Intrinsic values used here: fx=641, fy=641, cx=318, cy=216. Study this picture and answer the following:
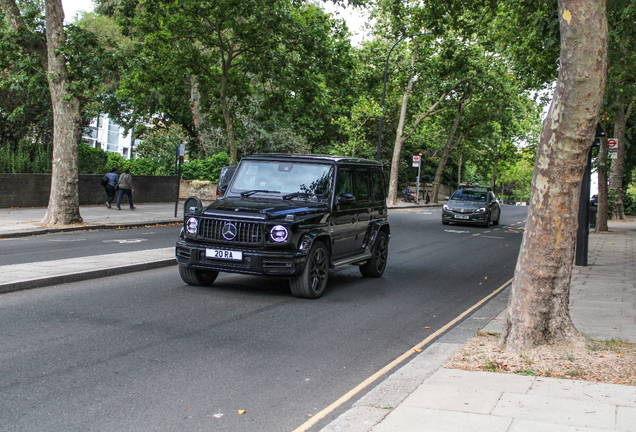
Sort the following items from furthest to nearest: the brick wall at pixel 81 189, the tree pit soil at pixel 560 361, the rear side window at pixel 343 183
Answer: the brick wall at pixel 81 189, the rear side window at pixel 343 183, the tree pit soil at pixel 560 361

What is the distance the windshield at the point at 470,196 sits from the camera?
26.8 m

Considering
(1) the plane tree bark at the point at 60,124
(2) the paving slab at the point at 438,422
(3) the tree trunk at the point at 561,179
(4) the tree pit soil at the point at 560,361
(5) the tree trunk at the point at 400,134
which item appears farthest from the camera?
(5) the tree trunk at the point at 400,134

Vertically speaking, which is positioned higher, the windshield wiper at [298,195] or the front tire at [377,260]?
the windshield wiper at [298,195]

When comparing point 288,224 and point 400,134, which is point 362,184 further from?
point 400,134

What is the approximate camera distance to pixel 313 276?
8.60 metres

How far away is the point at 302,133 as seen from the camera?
149 feet

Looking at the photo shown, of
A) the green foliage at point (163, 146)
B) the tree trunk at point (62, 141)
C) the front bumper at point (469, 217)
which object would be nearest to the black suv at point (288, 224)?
the tree trunk at point (62, 141)

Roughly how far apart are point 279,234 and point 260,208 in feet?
1.78

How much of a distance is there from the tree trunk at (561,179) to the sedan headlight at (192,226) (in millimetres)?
4407

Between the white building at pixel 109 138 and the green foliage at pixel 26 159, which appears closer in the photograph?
the green foliage at pixel 26 159

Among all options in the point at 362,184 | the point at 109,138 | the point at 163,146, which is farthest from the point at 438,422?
the point at 109,138

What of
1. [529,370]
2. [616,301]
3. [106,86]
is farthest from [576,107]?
[106,86]

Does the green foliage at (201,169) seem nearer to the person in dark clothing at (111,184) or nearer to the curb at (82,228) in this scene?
the person in dark clothing at (111,184)

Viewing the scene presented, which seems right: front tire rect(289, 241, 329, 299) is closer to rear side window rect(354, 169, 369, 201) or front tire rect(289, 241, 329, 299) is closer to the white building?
rear side window rect(354, 169, 369, 201)
